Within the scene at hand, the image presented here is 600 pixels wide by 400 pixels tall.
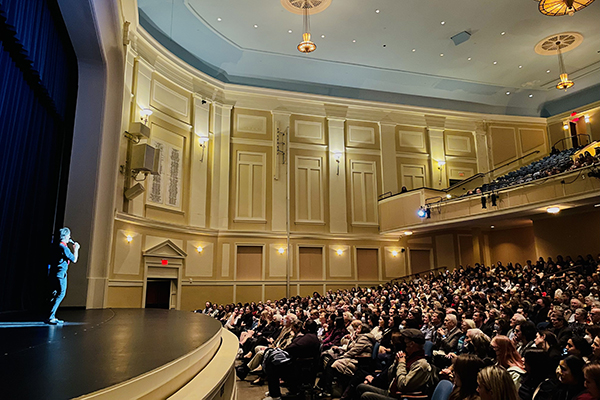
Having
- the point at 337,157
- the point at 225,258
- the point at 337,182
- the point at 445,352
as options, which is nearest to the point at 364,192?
the point at 337,182

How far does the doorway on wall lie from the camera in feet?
37.9

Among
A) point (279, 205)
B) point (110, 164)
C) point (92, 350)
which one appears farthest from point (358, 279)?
point (92, 350)

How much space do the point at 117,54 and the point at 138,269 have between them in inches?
201

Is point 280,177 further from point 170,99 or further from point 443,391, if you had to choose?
point 443,391

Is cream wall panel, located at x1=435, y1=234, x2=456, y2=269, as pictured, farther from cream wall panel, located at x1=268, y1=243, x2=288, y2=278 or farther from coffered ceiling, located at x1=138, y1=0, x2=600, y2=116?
cream wall panel, located at x1=268, y1=243, x2=288, y2=278

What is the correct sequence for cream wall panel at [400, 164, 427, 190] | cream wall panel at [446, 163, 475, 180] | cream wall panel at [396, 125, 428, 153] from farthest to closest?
cream wall panel at [446, 163, 475, 180] < cream wall panel at [396, 125, 428, 153] < cream wall panel at [400, 164, 427, 190]

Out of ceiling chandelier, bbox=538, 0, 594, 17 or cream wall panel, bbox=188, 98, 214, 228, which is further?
cream wall panel, bbox=188, 98, 214, 228

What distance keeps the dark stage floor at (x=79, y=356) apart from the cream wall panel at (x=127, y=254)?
6.24m

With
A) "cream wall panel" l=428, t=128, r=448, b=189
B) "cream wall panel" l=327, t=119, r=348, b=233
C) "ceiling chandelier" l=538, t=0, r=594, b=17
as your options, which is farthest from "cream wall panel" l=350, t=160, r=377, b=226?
"ceiling chandelier" l=538, t=0, r=594, b=17

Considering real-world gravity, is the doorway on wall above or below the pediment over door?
below

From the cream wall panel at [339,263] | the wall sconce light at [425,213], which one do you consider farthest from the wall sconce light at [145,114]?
the wall sconce light at [425,213]

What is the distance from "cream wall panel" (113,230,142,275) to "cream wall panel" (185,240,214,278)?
191 centimetres

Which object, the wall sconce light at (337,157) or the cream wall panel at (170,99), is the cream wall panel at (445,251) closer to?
the wall sconce light at (337,157)

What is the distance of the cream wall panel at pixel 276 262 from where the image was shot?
13.5 meters
